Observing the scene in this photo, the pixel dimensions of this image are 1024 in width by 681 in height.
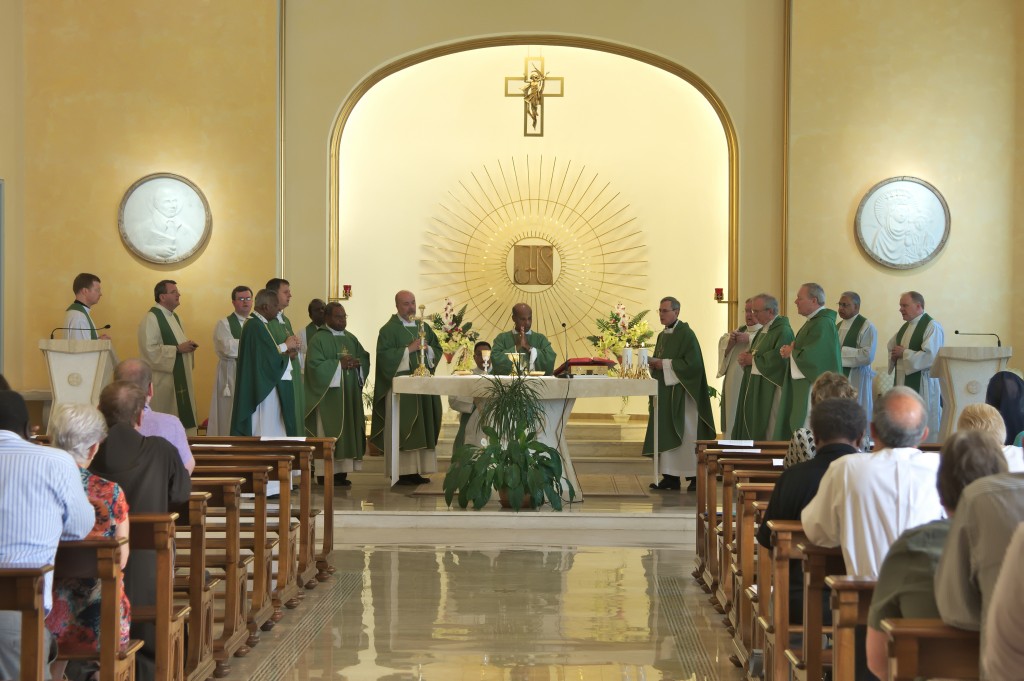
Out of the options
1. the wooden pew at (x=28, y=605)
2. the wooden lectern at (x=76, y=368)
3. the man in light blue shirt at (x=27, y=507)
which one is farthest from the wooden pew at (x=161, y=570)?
the wooden lectern at (x=76, y=368)

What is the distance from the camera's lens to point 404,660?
5227mm

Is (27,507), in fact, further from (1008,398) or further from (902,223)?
(902,223)

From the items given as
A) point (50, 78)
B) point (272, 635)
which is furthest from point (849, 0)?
point (272, 635)

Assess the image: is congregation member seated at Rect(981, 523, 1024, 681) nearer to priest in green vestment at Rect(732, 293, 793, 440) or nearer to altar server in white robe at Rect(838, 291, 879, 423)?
priest in green vestment at Rect(732, 293, 793, 440)

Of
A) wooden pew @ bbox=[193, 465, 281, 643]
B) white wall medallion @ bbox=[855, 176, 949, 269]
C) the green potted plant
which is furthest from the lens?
white wall medallion @ bbox=[855, 176, 949, 269]

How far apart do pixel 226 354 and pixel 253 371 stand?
719 millimetres

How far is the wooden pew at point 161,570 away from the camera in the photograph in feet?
14.0

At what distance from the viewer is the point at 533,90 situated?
12617 mm

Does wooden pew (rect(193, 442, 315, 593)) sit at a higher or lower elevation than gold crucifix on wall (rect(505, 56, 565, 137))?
lower

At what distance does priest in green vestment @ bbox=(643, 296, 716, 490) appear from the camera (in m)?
10.4

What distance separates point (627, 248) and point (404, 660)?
8.47m

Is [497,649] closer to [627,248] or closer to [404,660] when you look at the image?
[404,660]

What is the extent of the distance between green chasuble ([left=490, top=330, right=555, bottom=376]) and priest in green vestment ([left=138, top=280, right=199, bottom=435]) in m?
2.70

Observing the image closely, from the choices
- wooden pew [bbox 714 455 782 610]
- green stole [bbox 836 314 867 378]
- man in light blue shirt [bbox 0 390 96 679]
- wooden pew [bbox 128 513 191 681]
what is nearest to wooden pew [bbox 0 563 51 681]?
man in light blue shirt [bbox 0 390 96 679]
